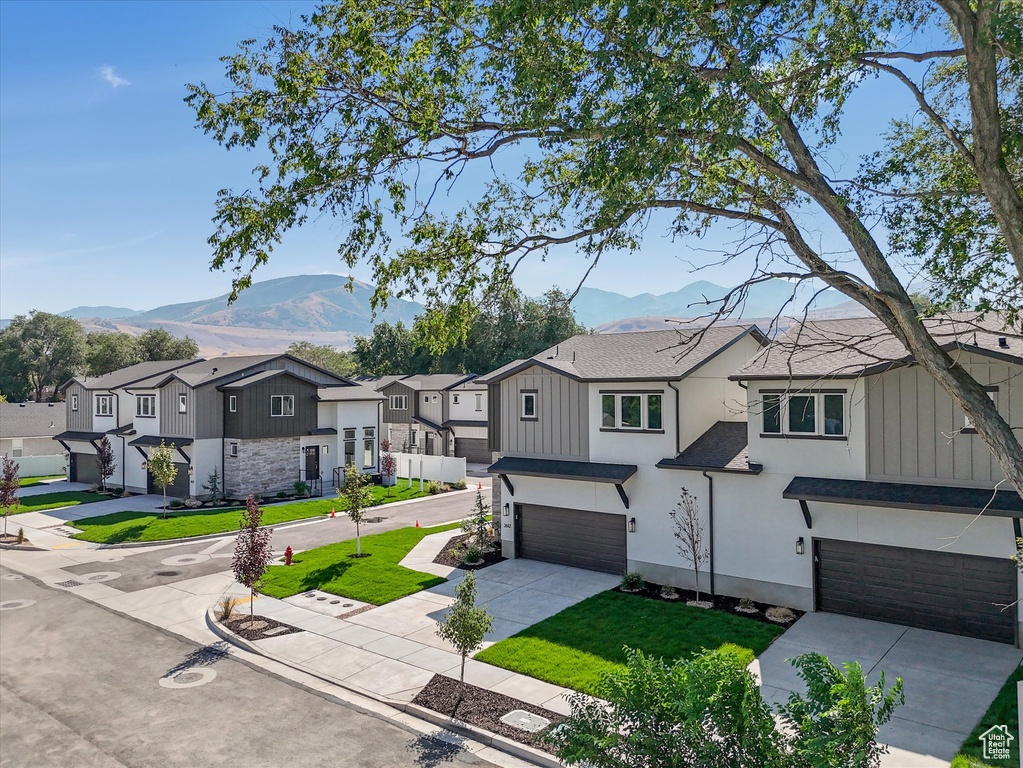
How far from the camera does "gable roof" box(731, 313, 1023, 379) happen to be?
1301 cm

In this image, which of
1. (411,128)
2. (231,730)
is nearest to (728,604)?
(231,730)

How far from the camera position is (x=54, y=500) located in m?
33.0

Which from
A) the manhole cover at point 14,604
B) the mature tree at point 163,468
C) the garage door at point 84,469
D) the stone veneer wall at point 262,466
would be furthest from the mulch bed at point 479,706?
the garage door at point 84,469

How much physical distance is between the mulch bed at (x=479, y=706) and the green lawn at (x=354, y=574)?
5.53 m

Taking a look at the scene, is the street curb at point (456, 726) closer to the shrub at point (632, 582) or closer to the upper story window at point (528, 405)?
the shrub at point (632, 582)

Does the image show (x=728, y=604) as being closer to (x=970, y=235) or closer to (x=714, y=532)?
(x=714, y=532)

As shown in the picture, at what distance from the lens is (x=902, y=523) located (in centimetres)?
1412

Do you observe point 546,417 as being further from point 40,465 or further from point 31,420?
point 31,420

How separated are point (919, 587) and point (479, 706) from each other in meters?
9.83

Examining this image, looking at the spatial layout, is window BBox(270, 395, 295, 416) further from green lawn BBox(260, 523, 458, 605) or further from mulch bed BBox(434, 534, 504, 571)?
mulch bed BBox(434, 534, 504, 571)

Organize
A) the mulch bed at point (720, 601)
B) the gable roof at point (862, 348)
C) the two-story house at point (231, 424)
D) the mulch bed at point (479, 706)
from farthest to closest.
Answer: the two-story house at point (231, 424) < the mulch bed at point (720, 601) < the gable roof at point (862, 348) < the mulch bed at point (479, 706)

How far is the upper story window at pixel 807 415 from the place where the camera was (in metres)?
15.2

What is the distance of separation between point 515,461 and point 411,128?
13130mm

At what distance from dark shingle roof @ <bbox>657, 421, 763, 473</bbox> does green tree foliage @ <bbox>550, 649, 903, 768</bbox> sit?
9940 millimetres
